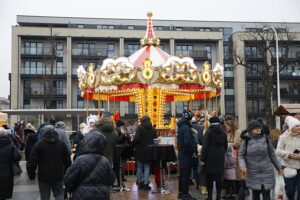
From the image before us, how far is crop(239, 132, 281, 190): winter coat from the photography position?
6805 millimetres

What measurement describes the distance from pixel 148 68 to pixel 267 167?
769cm

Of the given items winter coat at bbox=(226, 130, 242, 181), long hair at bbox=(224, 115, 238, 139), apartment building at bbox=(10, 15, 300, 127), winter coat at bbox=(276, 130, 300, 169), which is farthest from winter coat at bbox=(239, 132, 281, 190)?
apartment building at bbox=(10, 15, 300, 127)

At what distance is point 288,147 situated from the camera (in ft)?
24.8

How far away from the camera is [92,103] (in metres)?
46.3

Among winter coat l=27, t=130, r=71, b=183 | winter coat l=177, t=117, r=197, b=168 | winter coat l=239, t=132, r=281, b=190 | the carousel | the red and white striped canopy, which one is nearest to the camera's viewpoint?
winter coat l=239, t=132, r=281, b=190

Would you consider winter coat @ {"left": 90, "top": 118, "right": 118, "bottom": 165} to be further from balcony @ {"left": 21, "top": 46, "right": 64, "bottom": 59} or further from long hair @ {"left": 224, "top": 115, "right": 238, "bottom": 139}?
balcony @ {"left": 21, "top": 46, "right": 64, "bottom": 59}

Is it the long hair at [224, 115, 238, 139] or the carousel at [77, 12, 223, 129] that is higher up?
the carousel at [77, 12, 223, 129]

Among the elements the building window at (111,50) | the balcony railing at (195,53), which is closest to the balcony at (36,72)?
the building window at (111,50)

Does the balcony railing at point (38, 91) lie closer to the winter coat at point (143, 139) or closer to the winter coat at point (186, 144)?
the winter coat at point (143, 139)

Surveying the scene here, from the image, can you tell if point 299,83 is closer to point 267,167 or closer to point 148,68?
point 148,68

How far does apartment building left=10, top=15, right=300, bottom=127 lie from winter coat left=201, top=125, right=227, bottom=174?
1422 inches

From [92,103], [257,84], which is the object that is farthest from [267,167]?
[257,84]

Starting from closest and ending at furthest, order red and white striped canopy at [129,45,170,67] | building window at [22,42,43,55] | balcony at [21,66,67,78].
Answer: red and white striped canopy at [129,45,170,67] < balcony at [21,66,67,78] < building window at [22,42,43,55]

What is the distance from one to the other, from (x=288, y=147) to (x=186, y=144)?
6.52 ft
